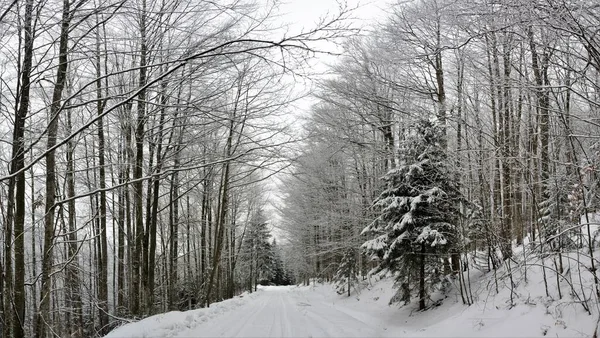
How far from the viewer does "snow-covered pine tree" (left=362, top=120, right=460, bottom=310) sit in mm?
9914

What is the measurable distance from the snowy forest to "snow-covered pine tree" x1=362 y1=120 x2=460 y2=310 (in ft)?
0.20

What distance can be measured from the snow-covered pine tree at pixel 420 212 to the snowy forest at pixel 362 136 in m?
0.06

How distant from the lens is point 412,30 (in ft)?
35.4

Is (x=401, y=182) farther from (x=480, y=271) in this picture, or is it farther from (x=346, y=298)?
(x=346, y=298)

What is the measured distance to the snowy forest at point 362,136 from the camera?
3967 millimetres

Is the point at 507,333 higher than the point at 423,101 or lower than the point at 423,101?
lower

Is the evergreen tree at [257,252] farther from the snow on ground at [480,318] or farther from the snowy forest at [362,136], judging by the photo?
the snow on ground at [480,318]

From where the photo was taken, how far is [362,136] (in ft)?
51.7

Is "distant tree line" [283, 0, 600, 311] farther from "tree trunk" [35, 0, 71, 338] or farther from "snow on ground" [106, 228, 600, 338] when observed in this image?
"tree trunk" [35, 0, 71, 338]

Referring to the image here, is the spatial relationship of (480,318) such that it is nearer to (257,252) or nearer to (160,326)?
(160,326)

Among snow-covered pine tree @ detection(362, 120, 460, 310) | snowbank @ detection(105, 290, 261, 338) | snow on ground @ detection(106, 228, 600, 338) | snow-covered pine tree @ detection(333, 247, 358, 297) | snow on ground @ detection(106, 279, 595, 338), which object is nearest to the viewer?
snow on ground @ detection(106, 228, 600, 338)

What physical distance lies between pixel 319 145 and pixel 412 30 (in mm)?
6351

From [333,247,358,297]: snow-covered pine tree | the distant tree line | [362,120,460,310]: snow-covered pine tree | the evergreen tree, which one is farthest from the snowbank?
the evergreen tree

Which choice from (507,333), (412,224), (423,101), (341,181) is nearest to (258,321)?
(412,224)
